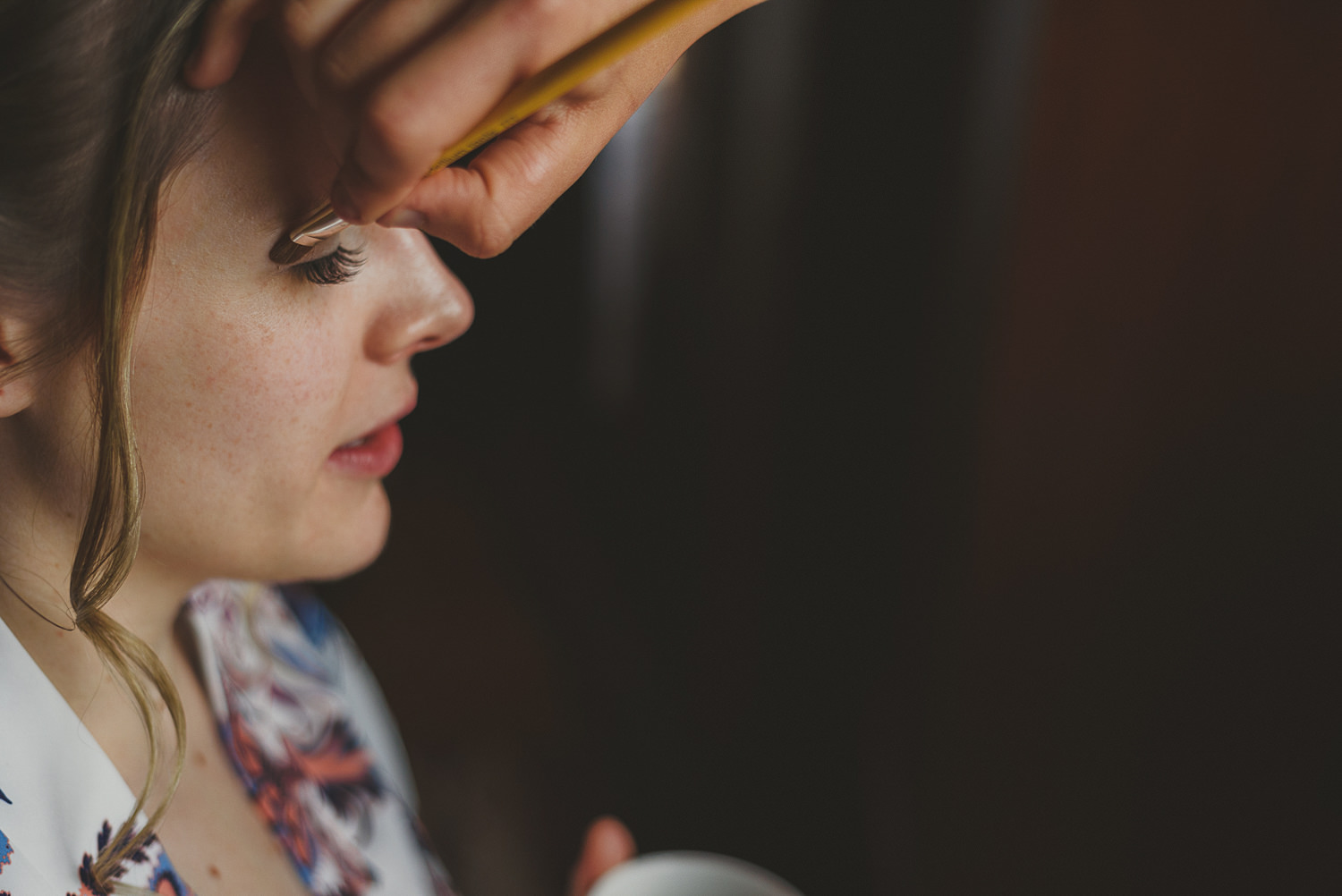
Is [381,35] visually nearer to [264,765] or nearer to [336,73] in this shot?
[336,73]

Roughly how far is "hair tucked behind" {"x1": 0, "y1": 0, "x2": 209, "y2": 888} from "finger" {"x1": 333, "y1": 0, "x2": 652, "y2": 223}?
18 centimetres

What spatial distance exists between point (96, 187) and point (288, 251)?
4.0 inches

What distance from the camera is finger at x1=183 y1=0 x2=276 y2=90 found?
1.48 ft

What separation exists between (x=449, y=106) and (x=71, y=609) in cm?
45

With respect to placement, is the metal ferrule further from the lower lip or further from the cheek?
the lower lip

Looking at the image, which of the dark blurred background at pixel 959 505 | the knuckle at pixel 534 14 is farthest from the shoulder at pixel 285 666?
the dark blurred background at pixel 959 505

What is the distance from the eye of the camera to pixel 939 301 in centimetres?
156

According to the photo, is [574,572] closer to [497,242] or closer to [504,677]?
[504,677]

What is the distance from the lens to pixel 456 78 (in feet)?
1.18

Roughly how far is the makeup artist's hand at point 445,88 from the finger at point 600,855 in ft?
2.13

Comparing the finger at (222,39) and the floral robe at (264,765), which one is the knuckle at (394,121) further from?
the floral robe at (264,765)

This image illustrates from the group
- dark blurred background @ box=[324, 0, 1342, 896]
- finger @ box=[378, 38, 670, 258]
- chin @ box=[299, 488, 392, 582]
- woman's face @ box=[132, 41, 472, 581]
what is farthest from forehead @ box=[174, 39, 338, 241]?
dark blurred background @ box=[324, 0, 1342, 896]

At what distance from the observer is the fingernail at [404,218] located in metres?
0.42

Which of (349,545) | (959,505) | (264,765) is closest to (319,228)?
(349,545)
